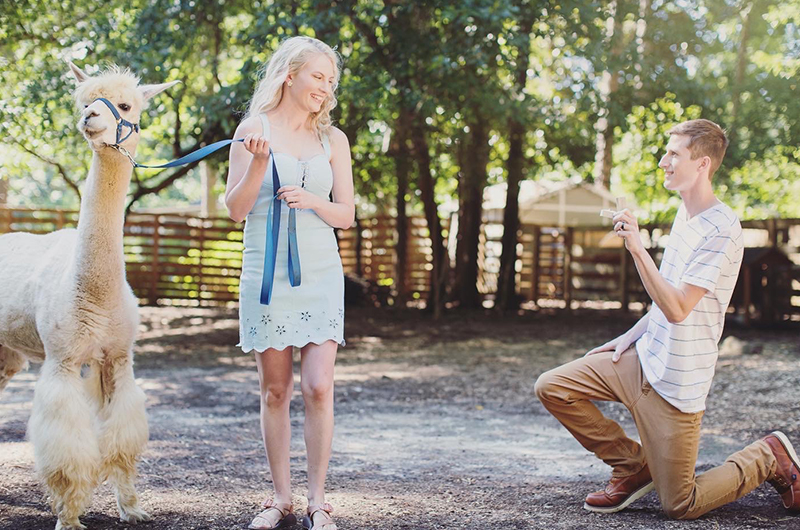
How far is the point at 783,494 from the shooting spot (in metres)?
3.63

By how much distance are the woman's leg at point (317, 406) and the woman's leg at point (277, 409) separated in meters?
0.10

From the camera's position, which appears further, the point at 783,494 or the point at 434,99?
the point at 434,99

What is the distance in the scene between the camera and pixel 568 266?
1675 centimetres

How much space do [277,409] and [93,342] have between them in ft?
2.77

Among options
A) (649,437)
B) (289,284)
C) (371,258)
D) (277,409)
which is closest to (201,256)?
(371,258)

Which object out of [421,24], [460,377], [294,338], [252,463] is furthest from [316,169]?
[421,24]

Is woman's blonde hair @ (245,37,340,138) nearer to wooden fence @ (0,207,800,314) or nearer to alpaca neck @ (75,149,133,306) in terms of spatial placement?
alpaca neck @ (75,149,133,306)

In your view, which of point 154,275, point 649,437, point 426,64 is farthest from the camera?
point 154,275

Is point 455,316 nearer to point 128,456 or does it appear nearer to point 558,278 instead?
point 558,278

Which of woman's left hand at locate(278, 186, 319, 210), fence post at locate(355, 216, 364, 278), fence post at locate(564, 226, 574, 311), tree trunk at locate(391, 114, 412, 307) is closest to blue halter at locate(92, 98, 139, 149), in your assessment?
woman's left hand at locate(278, 186, 319, 210)

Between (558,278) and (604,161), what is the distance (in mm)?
5837

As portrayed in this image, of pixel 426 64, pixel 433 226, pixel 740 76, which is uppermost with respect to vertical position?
pixel 740 76

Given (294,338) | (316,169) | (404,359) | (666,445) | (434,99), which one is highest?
(434,99)

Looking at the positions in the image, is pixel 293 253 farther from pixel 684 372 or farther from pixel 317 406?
pixel 684 372
